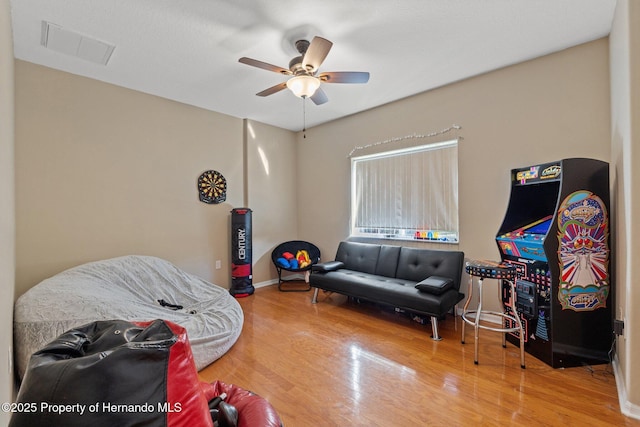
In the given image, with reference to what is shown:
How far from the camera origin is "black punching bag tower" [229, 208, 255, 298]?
14.2ft

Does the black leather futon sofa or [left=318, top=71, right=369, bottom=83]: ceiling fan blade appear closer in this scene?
[left=318, top=71, right=369, bottom=83]: ceiling fan blade

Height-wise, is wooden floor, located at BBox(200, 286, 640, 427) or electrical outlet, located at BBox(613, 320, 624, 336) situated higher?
electrical outlet, located at BBox(613, 320, 624, 336)

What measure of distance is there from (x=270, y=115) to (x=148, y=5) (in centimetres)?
245

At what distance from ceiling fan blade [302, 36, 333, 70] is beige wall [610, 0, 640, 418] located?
1896 mm

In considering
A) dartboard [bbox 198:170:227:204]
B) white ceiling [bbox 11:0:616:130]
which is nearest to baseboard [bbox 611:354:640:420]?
white ceiling [bbox 11:0:616:130]

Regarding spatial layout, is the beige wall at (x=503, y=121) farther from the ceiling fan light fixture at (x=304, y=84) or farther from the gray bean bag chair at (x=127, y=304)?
the gray bean bag chair at (x=127, y=304)

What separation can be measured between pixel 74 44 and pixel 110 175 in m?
1.38

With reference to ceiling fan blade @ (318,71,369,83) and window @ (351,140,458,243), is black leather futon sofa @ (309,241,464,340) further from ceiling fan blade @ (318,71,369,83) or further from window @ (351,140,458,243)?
ceiling fan blade @ (318,71,369,83)

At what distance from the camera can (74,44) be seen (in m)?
2.59

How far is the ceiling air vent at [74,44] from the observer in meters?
2.42

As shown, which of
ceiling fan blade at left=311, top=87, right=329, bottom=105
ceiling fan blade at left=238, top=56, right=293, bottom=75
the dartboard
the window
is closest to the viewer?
ceiling fan blade at left=238, top=56, right=293, bottom=75

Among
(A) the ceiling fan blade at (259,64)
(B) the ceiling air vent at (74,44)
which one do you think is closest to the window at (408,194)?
(A) the ceiling fan blade at (259,64)

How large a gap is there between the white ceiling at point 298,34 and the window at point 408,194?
36.8 inches

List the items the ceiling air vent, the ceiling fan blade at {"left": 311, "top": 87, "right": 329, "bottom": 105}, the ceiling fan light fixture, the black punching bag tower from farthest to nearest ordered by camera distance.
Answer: the black punching bag tower
the ceiling fan blade at {"left": 311, "top": 87, "right": 329, "bottom": 105}
the ceiling fan light fixture
the ceiling air vent
